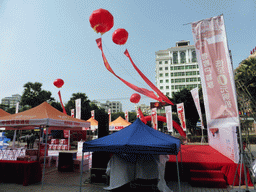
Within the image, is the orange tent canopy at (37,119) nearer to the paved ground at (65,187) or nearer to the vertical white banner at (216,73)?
the paved ground at (65,187)

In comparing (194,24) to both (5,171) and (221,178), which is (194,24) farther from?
(5,171)

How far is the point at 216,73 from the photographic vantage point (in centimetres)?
544

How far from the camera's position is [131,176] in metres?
6.01

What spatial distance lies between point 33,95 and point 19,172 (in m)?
30.4

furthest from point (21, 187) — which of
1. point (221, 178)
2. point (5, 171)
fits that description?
point (221, 178)

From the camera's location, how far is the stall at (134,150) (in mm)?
4859

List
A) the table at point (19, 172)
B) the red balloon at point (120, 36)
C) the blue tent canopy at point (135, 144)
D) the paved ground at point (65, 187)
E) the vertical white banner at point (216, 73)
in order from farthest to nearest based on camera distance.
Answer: the red balloon at point (120, 36)
the table at point (19, 172)
the paved ground at point (65, 187)
the vertical white banner at point (216, 73)
the blue tent canopy at point (135, 144)

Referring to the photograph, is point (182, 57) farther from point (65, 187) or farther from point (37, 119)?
point (65, 187)

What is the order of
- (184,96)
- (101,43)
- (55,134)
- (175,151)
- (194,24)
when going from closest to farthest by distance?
(175,151)
(194,24)
(101,43)
(184,96)
(55,134)

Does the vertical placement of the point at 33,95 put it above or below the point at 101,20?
above

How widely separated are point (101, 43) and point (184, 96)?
23179 mm

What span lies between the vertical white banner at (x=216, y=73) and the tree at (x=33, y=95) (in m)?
33.6

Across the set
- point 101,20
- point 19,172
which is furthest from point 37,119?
point 101,20

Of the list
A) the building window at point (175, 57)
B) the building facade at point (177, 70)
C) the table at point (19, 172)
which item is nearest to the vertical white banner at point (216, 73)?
the table at point (19, 172)
